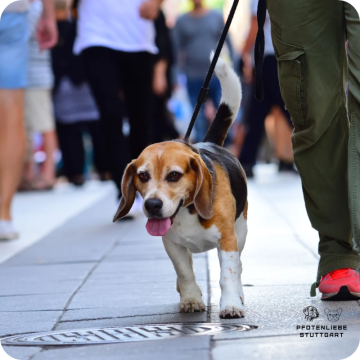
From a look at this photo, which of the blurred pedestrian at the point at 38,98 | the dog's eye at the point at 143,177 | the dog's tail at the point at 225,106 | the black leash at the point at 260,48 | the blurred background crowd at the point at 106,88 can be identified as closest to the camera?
the dog's eye at the point at 143,177

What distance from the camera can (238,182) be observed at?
3.80m

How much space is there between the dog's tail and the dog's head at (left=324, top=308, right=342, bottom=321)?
→ 45.8 inches

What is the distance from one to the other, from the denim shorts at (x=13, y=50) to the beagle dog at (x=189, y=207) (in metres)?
2.64

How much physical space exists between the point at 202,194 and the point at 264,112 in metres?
7.77

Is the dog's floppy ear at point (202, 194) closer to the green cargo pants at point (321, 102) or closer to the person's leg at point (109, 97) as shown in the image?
the green cargo pants at point (321, 102)

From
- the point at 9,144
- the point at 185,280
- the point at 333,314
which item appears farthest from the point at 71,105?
the point at 333,314

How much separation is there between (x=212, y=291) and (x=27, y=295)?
944mm

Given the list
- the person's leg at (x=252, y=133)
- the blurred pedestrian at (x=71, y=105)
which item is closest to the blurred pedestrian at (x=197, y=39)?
the person's leg at (x=252, y=133)

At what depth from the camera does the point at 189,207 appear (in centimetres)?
350

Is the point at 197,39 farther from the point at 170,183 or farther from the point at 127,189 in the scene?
the point at 170,183

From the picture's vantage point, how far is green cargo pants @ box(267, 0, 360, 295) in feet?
12.0

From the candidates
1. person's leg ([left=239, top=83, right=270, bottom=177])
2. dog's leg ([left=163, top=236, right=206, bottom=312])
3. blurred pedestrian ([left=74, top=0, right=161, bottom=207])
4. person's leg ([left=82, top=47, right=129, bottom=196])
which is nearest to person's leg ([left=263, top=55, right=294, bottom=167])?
person's leg ([left=239, top=83, right=270, bottom=177])

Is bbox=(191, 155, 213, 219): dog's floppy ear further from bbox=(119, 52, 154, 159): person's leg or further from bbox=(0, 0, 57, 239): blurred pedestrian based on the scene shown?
bbox=(119, 52, 154, 159): person's leg

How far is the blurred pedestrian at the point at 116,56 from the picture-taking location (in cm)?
694
